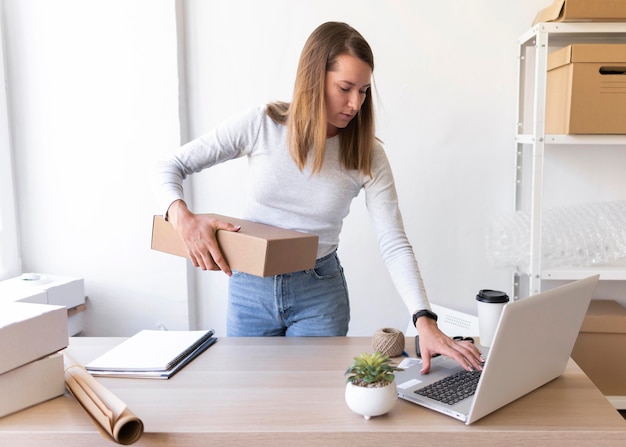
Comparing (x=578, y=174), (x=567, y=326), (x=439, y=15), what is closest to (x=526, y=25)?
(x=439, y=15)

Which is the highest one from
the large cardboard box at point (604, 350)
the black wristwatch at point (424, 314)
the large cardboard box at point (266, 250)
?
the large cardboard box at point (266, 250)

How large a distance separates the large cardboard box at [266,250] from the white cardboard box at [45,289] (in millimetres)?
1062

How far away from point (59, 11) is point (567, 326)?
7.46ft

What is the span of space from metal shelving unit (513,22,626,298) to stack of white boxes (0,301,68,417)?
1636 millimetres

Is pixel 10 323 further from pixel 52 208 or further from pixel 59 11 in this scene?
pixel 59 11

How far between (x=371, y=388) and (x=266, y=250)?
380mm

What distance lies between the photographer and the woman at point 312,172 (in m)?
1.64

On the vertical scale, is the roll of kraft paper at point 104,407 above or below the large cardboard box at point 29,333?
below

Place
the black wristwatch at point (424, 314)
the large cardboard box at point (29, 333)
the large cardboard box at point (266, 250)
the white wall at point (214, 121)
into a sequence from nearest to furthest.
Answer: the large cardboard box at point (29, 333) < the large cardboard box at point (266, 250) < the black wristwatch at point (424, 314) < the white wall at point (214, 121)

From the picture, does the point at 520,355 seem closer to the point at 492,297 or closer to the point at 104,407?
the point at 492,297

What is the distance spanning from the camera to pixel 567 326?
50.3 inches

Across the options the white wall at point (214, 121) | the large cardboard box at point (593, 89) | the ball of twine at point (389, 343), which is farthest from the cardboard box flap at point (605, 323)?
the ball of twine at point (389, 343)

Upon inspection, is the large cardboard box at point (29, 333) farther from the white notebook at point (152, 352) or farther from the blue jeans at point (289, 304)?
the blue jeans at point (289, 304)

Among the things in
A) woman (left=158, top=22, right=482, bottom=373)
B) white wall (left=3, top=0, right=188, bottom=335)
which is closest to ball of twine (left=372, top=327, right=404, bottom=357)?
woman (left=158, top=22, right=482, bottom=373)
